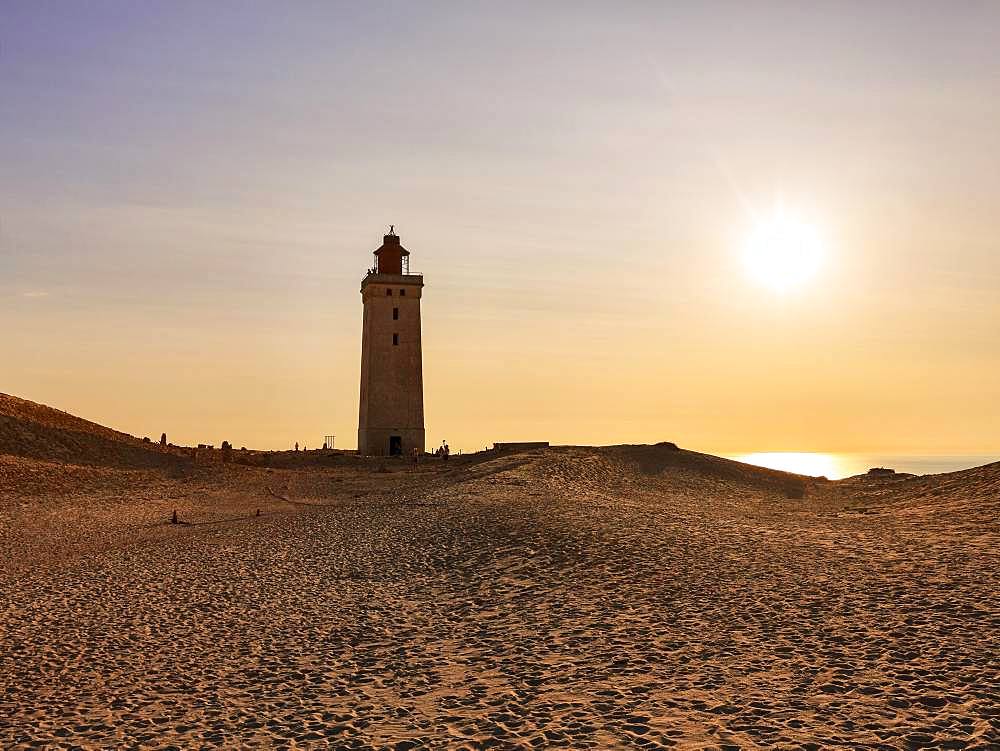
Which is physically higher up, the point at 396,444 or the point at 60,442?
the point at 396,444

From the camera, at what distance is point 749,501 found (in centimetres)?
3042

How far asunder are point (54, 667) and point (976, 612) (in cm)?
1349

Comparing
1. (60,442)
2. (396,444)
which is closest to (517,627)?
(60,442)

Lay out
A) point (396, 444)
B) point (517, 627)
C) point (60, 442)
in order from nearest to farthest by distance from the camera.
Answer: point (517, 627) → point (60, 442) → point (396, 444)

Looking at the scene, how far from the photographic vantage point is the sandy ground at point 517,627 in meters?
9.78

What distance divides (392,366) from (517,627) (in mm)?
43187

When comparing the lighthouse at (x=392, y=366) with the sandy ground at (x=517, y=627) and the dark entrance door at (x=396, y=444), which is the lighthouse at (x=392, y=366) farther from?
the sandy ground at (x=517, y=627)

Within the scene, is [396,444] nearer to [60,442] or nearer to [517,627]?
[60,442]

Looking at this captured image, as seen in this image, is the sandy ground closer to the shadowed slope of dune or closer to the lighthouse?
the shadowed slope of dune

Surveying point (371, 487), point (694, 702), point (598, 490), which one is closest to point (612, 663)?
point (694, 702)

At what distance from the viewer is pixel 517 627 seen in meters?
14.0

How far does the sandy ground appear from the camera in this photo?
978 centimetres

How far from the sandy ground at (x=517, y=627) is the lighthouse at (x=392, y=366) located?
1111 inches

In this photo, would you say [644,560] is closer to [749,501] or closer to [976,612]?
[976,612]
